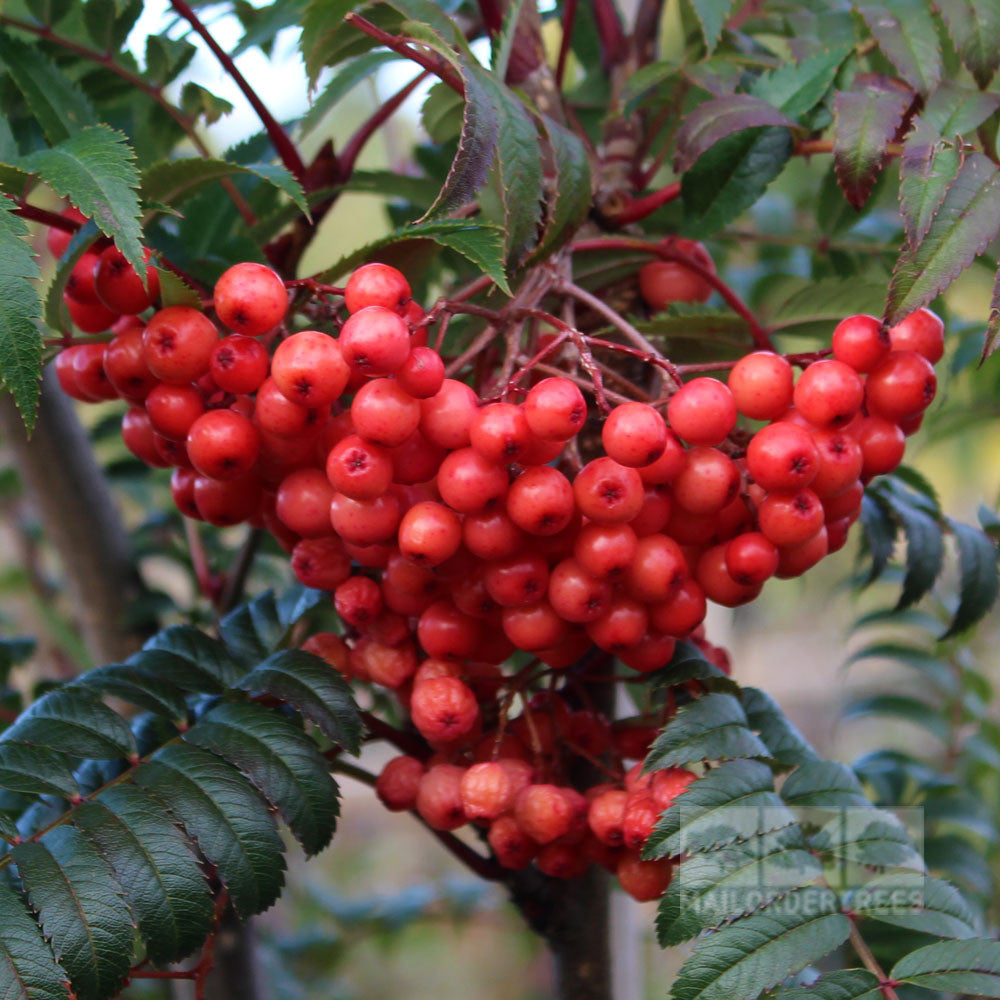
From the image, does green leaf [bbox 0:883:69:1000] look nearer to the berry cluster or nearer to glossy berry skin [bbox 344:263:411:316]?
the berry cluster

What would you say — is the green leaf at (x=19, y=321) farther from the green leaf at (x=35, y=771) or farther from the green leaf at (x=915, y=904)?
the green leaf at (x=915, y=904)

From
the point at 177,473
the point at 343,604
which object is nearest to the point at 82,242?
the point at 177,473

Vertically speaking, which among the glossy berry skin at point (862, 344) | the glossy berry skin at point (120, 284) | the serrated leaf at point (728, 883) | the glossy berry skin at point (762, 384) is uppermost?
the glossy berry skin at point (120, 284)

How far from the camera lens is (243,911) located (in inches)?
24.2

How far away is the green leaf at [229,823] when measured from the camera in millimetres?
611

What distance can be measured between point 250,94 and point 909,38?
1.62 feet

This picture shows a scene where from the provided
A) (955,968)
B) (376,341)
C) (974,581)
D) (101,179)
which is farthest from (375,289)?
(974,581)

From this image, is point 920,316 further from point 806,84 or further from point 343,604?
point 343,604

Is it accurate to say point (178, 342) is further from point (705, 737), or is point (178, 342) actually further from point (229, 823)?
point (705, 737)

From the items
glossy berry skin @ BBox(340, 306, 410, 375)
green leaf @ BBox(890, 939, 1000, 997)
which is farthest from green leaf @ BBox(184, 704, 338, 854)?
green leaf @ BBox(890, 939, 1000, 997)

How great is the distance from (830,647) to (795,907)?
13.3 feet

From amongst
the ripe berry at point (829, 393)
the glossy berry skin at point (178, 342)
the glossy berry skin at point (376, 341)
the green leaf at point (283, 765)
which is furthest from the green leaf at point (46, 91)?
the ripe berry at point (829, 393)

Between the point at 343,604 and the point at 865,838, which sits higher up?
the point at 343,604

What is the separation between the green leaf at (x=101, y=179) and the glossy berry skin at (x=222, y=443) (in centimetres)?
12
